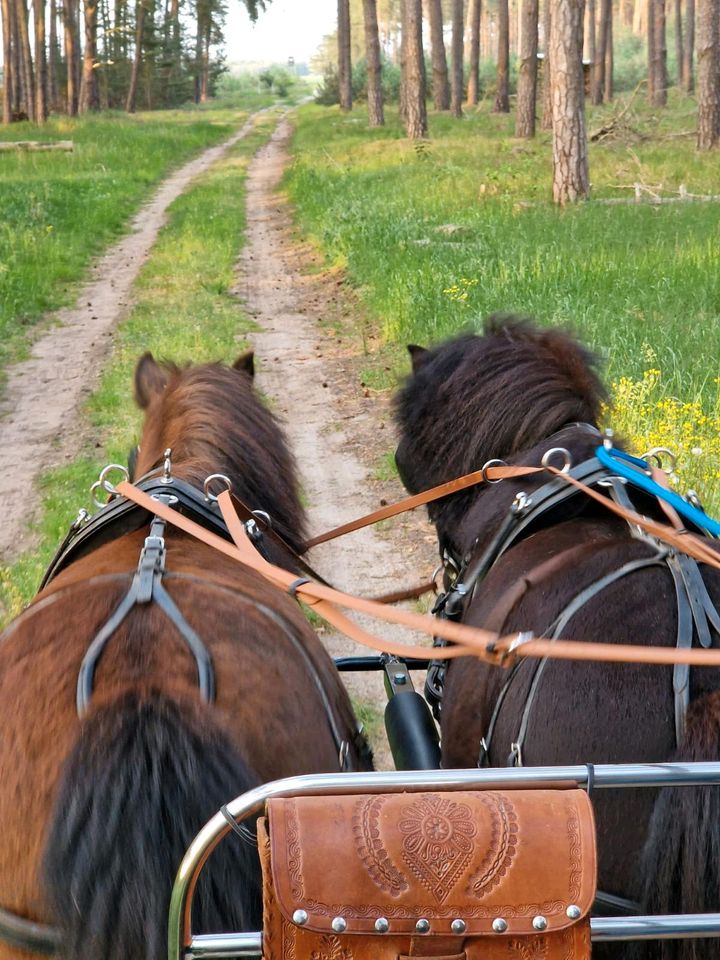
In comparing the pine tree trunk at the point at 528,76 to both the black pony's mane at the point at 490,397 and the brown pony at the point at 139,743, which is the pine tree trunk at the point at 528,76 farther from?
the brown pony at the point at 139,743

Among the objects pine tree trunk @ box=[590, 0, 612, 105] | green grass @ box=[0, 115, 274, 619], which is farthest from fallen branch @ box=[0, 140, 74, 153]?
pine tree trunk @ box=[590, 0, 612, 105]

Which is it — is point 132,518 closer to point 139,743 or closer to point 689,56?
point 139,743

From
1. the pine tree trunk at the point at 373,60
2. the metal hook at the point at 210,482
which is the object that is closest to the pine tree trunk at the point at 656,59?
the pine tree trunk at the point at 373,60

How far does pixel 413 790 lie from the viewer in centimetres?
164

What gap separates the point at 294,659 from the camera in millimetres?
2322

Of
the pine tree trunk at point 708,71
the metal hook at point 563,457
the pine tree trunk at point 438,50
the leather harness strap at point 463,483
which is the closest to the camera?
the metal hook at point 563,457

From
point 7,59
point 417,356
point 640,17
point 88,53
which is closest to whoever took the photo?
point 417,356

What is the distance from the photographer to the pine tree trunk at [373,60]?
30.0 meters

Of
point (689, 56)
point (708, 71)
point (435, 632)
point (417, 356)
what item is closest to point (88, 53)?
point (689, 56)

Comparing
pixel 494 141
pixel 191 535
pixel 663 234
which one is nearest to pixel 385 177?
pixel 494 141

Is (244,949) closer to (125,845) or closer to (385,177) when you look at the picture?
(125,845)

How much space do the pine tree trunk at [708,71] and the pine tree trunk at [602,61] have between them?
19554 mm

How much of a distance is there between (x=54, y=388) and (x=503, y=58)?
30.6 metres

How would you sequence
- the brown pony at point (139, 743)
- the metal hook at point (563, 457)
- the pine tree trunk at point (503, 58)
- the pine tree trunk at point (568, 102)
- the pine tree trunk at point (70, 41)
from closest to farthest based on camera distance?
the brown pony at point (139, 743), the metal hook at point (563, 457), the pine tree trunk at point (568, 102), the pine tree trunk at point (503, 58), the pine tree trunk at point (70, 41)
